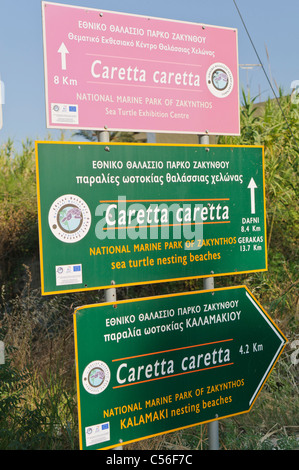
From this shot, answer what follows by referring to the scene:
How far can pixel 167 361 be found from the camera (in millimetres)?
3098

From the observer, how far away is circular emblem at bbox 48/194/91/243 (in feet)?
8.98

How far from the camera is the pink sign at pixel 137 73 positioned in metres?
2.83

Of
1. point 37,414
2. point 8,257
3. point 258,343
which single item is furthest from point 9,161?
point 258,343

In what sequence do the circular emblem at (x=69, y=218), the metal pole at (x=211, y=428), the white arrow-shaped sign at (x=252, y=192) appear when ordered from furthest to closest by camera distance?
the white arrow-shaped sign at (x=252, y=192) → the metal pole at (x=211, y=428) → the circular emblem at (x=69, y=218)

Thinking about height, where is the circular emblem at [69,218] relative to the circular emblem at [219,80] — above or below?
below

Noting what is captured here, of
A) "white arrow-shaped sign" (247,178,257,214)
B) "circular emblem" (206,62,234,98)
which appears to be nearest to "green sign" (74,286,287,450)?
"white arrow-shaped sign" (247,178,257,214)

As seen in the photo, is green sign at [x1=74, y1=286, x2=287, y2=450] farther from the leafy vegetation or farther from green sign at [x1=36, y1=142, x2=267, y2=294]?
the leafy vegetation

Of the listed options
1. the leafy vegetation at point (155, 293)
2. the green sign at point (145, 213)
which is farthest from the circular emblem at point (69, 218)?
the leafy vegetation at point (155, 293)

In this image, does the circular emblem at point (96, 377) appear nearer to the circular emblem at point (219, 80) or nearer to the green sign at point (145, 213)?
the green sign at point (145, 213)

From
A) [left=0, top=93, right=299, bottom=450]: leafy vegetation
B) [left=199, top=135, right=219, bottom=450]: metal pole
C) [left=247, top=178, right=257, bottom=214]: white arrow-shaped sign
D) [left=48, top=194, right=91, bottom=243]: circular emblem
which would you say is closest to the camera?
[left=48, top=194, right=91, bottom=243]: circular emblem

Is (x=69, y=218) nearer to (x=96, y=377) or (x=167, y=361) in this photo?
(x=96, y=377)

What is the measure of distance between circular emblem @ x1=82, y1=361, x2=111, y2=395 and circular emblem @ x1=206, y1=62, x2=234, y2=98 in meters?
1.77

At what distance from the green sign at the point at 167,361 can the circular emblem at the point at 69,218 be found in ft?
1.26
